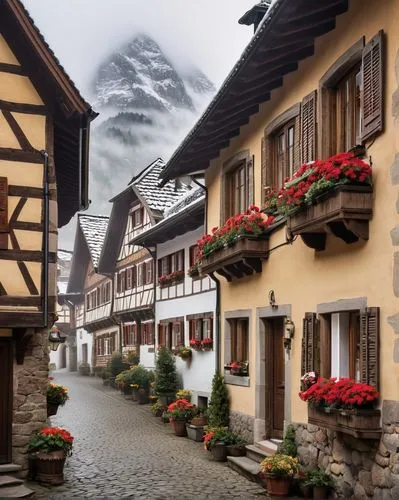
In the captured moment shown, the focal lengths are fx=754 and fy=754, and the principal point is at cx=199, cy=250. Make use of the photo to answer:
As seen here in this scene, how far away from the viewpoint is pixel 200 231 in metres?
21.9

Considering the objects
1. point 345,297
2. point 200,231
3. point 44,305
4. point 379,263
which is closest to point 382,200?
point 379,263

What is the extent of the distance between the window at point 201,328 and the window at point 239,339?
364cm

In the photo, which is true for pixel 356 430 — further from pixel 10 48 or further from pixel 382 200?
pixel 10 48

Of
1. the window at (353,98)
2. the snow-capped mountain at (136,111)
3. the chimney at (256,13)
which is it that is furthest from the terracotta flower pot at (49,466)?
the snow-capped mountain at (136,111)

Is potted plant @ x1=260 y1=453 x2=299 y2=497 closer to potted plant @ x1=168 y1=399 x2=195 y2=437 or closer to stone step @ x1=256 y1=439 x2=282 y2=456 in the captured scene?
stone step @ x1=256 y1=439 x2=282 y2=456

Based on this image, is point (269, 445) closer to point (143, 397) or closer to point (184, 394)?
point (184, 394)

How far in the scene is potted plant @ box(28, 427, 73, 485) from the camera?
40.2 feet

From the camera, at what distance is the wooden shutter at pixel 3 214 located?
1219cm

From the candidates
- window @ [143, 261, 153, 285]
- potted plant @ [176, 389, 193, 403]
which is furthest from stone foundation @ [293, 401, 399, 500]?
window @ [143, 261, 153, 285]

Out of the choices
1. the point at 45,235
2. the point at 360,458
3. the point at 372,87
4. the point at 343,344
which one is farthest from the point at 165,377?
the point at 372,87

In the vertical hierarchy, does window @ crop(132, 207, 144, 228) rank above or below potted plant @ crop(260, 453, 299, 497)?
above

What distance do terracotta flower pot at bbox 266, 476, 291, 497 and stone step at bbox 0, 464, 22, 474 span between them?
414 centimetres

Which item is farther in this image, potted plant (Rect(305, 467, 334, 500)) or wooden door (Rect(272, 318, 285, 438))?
wooden door (Rect(272, 318, 285, 438))

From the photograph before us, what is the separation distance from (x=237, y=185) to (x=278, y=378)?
445 cm
